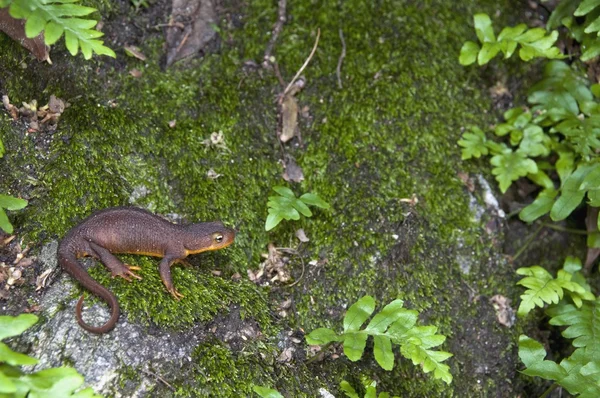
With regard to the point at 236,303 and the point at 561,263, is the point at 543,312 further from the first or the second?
the point at 236,303

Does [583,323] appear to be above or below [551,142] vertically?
below

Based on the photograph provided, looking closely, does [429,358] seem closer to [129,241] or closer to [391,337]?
[391,337]

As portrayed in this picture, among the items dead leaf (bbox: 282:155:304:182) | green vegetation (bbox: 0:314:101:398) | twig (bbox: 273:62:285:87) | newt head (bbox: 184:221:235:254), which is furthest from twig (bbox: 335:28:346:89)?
green vegetation (bbox: 0:314:101:398)

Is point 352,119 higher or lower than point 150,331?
higher

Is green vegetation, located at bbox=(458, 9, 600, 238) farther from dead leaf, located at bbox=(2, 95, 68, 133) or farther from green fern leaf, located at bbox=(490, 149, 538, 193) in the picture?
dead leaf, located at bbox=(2, 95, 68, 133)

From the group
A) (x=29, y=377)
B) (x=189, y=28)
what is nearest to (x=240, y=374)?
(x=29, y=377)

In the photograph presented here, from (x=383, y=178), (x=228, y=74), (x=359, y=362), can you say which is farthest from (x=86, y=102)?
(x=359, y=362)
